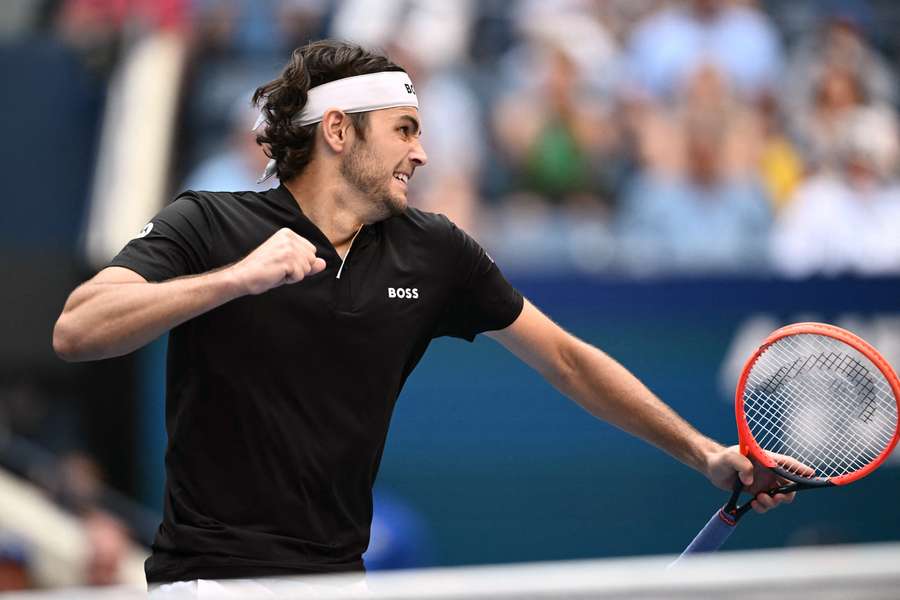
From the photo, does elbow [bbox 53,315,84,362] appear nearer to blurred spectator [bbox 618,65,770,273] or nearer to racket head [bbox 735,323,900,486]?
racket head [bbox 735,323,900,486]

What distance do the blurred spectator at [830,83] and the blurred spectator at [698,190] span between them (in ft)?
1.52

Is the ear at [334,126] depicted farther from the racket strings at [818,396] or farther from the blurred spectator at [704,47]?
the blurred spectator at [704,47]

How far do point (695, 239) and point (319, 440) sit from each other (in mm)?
5211

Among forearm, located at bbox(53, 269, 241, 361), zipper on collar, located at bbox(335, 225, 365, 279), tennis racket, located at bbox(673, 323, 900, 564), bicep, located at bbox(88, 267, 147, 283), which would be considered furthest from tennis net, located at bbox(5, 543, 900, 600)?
tennis racket, located at bbox(673, 323, 900, 564)

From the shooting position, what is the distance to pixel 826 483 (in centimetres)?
401

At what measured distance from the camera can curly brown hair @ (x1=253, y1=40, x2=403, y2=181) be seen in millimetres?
4082

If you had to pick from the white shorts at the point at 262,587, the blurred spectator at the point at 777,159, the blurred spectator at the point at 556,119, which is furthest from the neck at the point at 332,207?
the blurred spectator at the point at 777,159

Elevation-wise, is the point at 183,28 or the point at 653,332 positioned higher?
the point at 183,28

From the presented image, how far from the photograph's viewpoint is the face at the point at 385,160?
3.99m

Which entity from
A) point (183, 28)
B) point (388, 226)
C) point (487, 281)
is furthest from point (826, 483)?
point (183, 28)

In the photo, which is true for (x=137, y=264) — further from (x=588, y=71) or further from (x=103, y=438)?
(x=588, y=71)

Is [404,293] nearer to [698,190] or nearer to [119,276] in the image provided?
[119,276]

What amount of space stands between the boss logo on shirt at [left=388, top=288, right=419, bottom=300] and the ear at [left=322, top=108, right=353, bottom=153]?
0.43m

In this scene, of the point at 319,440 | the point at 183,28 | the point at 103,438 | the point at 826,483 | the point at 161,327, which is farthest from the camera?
the point at 183,28
